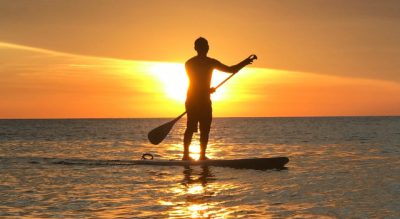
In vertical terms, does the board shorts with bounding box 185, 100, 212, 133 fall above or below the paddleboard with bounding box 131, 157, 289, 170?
above

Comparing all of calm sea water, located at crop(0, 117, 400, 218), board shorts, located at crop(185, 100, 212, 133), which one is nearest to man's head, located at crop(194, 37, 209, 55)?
board shorts, located at crop(185, 100, 212, 133)

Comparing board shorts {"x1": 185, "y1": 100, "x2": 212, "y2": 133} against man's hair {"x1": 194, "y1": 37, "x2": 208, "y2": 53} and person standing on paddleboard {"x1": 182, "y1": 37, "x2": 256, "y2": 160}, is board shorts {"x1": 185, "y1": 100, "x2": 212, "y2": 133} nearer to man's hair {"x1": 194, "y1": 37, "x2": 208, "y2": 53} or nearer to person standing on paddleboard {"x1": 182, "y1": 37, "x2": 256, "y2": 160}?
person standing on paddleboard {"x1": 182, "y1": 37, "x2": 256, "y2": 160}

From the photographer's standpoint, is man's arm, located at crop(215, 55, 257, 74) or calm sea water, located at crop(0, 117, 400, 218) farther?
man's arm, located at crop(215, 55, 257, 74)

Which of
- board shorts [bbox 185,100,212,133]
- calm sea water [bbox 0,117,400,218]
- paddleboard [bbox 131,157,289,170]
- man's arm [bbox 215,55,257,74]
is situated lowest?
calm sea water [bbox 0,117,400,218]

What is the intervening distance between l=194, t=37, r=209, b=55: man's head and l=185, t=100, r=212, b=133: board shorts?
1.25m

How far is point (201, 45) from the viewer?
14.5m

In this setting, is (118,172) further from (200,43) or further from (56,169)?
(200,43)

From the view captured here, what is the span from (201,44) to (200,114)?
1716 millimetres

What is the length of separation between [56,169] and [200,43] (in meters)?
5.04

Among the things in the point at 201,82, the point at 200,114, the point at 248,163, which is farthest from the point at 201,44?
the point at 248,163

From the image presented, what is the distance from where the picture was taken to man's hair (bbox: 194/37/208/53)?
1452 cm

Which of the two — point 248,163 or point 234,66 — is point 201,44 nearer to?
point 234,66

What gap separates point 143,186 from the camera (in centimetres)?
1138

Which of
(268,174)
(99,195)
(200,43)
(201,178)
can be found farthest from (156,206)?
(200,43)
